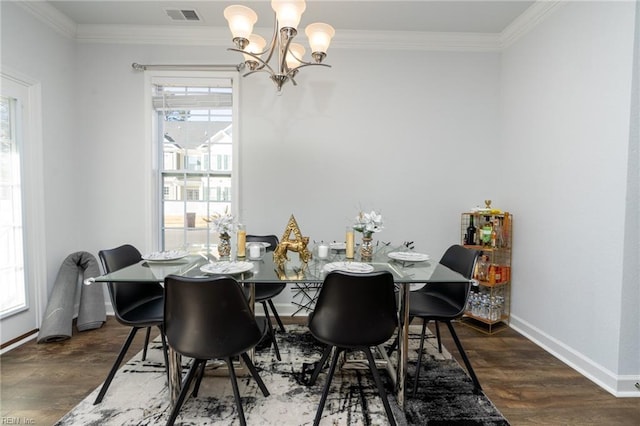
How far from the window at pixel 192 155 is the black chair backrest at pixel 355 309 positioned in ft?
6.61

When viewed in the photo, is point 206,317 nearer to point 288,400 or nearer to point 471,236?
point 288,400

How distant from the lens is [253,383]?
2000mm

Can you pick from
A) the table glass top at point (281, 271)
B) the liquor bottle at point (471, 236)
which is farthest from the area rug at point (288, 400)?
the liquor bottle at point (471, 236)

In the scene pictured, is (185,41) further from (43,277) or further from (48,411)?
(48,411)

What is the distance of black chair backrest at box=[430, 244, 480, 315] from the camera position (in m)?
2.02

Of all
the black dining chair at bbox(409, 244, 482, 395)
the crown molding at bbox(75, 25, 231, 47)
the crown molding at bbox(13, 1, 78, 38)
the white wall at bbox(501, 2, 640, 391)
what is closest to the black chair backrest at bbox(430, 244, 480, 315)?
the black dining chair at bbox(409, 244, 482, 395)

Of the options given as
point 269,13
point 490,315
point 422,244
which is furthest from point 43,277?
point 490,315

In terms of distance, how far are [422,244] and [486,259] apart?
62cm

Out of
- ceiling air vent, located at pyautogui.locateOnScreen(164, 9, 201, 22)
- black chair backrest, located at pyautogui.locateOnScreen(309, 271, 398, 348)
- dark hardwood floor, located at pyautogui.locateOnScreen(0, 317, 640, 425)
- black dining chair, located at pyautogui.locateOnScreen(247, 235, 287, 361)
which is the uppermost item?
ceiling air vent, located at pyautogui.locateOnScreen(164, 9, 201, 22)

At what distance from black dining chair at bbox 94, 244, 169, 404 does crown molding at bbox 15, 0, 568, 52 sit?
2.23 metres

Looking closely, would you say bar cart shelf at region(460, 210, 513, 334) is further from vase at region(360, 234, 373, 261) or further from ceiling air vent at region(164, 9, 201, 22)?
ceiling air vent at region(164, 9, 201, 22)

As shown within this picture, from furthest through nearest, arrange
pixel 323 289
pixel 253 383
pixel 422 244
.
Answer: pixel 422 244 < pixel 253 383 < pixel 323 289

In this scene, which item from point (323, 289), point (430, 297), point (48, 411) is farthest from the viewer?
point (430, 297)

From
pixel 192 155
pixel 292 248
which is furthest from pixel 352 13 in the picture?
pixel 292 248
